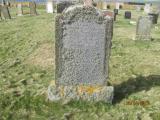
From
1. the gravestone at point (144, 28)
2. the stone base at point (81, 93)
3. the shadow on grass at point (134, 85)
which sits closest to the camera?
the stone base at point (81, 93)

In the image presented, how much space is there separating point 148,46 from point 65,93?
8034mm

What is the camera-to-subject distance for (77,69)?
23.8 ft

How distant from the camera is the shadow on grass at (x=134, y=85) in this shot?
7736 millimetres

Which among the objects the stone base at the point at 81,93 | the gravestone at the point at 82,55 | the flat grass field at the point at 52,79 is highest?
the gravestone at the point at 82,55

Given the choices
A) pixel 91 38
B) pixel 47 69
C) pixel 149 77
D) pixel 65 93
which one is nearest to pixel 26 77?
pixel 47 69

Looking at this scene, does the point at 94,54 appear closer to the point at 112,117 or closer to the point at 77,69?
the point at 77,69

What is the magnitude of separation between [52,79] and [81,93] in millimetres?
1839

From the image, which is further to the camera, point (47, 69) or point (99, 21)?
point (47, 69)

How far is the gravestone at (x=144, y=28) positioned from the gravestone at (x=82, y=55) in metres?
9.03

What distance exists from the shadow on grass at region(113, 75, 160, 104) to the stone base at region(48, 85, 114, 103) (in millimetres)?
343

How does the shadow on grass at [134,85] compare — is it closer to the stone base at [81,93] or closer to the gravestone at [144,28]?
the stone base at [81,93]

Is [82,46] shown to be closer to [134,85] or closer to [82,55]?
[82,55]

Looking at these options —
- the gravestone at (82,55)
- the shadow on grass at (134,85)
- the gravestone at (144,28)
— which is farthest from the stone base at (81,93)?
the gravestone at (144,28)

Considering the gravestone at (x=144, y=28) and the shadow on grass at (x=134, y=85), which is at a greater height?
the gravestone at (x=144, y=28)
